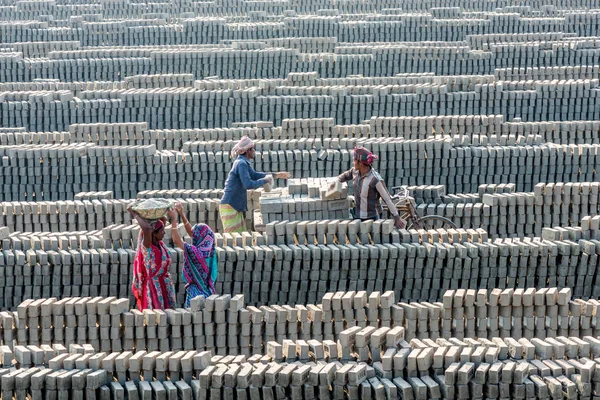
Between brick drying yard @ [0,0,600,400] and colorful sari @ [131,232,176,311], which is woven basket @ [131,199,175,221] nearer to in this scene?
colorful sari @ [131,232,176,311]

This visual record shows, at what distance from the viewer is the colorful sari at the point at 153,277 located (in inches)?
405

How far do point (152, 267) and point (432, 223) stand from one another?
15.9ft

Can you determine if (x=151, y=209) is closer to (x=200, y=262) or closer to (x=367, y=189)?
(x=200, y=262)

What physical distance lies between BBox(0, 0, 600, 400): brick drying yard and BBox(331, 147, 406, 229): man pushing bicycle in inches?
9.8

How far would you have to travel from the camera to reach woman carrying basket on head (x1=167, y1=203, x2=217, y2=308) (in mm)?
→ 10570

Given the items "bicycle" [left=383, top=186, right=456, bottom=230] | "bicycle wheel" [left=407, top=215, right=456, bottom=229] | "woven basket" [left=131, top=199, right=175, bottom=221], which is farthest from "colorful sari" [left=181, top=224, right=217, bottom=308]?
"bicycle wheel" [left=407, top=215, right=456, bottom=229]

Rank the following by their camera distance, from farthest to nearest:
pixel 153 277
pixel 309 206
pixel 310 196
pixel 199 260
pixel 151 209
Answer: pixel 310 196, pixel 309 206, pixel 199 260, pixel 153 277, pixel 151 209

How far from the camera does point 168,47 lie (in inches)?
1121

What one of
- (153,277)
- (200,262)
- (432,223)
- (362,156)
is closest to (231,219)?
(362,156)

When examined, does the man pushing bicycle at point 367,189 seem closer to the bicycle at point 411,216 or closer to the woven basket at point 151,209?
the bicycle at point 411,216

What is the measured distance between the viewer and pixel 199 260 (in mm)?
10609

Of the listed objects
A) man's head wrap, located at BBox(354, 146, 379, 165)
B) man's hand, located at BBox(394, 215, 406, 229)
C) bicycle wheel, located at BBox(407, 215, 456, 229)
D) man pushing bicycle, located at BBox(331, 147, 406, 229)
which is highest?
man's head wrap, located at BBox(354, 146, 379, 165)

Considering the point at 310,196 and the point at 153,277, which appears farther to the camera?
the point at 310,196

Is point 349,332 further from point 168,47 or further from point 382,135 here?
point 168,47
